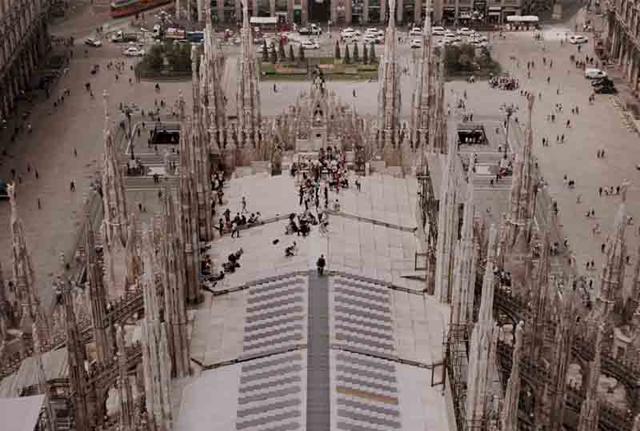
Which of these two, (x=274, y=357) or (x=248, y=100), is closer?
(x=274, y=357)

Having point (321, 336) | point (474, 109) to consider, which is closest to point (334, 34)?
point (474, 109)

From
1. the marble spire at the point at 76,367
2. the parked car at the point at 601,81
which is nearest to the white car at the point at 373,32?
the parked car at the point at 601,81

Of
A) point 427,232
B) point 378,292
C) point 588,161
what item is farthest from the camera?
point 588,161

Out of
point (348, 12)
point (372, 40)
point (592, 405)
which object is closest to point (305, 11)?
point (348, 12)

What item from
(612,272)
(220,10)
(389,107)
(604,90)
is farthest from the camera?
(220,10)

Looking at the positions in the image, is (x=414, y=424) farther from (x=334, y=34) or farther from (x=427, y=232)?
(x=334, y=34)

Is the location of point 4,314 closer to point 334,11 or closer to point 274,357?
point 274,357

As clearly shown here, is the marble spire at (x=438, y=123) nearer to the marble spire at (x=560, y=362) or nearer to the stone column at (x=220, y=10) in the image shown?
the marble spire at (x=560, y=362)
